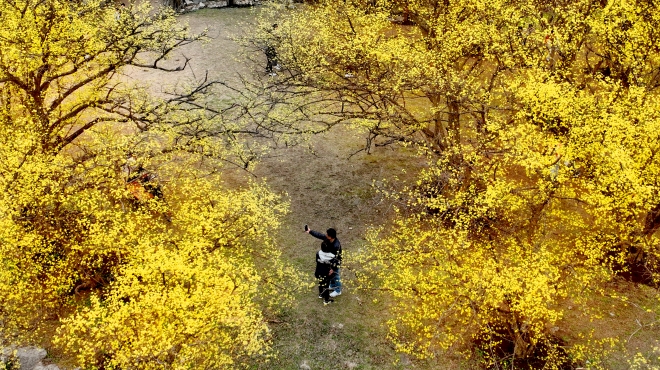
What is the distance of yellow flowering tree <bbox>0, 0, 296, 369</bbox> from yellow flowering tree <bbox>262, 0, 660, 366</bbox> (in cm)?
461

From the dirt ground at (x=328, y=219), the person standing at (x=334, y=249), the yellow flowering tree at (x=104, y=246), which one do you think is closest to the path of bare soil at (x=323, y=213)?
the dirt ground at (x=328, y=219)

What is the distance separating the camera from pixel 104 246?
1325cm

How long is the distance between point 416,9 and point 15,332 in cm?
1787

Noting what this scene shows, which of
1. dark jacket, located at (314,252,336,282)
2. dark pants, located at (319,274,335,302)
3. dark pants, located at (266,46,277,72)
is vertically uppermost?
dark pants, located at (266,46,277,72)

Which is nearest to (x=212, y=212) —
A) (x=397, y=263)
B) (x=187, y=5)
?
(x=397, y=263)

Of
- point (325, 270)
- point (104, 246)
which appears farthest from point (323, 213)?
point (104, 246)

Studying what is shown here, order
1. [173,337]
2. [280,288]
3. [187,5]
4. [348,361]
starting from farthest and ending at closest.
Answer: [187,5] → [280,288] → [348,361] → [173,337]

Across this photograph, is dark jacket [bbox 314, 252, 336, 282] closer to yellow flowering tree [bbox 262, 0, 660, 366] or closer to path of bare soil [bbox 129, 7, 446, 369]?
path of bare soil [bbox 129, 7, 446, 369]

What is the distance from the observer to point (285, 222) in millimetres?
18203

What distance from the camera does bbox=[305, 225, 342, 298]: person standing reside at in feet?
45.0

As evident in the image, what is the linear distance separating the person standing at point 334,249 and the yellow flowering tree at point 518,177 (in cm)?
101

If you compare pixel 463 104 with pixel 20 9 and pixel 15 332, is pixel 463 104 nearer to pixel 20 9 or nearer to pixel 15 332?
pixel 20 9

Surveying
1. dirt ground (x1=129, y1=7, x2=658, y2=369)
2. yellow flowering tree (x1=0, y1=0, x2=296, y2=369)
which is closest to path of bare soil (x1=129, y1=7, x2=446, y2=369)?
dirt ground (x1=129, y1=7, x2=658, y2=369)

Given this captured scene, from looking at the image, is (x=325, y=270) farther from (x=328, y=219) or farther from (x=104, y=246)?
(x=104, y=246)
